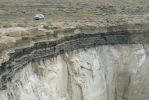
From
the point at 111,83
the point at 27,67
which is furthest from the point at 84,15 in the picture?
the point at 27,67

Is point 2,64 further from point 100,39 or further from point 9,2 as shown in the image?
point 9,2

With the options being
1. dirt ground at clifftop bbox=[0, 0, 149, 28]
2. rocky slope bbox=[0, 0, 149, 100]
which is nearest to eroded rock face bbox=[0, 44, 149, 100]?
rocky slope bbox=[0, 0, 149, 100]

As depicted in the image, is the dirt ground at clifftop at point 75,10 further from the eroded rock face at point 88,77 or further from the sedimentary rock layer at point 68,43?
the eroded rock face at point 88,77

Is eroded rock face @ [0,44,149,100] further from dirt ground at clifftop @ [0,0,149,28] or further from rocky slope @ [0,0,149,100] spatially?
dirt ground at clifftop @ [0,0,149,28]

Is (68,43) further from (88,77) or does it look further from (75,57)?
(88,77)

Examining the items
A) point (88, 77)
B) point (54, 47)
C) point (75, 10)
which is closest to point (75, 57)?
point (88, 77)

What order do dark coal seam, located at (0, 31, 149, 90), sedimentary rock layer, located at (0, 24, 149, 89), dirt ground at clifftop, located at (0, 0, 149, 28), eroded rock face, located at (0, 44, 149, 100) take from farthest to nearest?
dirt ground at clifftop, located at (0, 0, 149, 28) < eroded rock face, located at (0, 44, 149, 100) < sedimentary rock layer, located at (0, 24, 149, 89) < dark coal seam, located at (0, 31, 149, 90)
